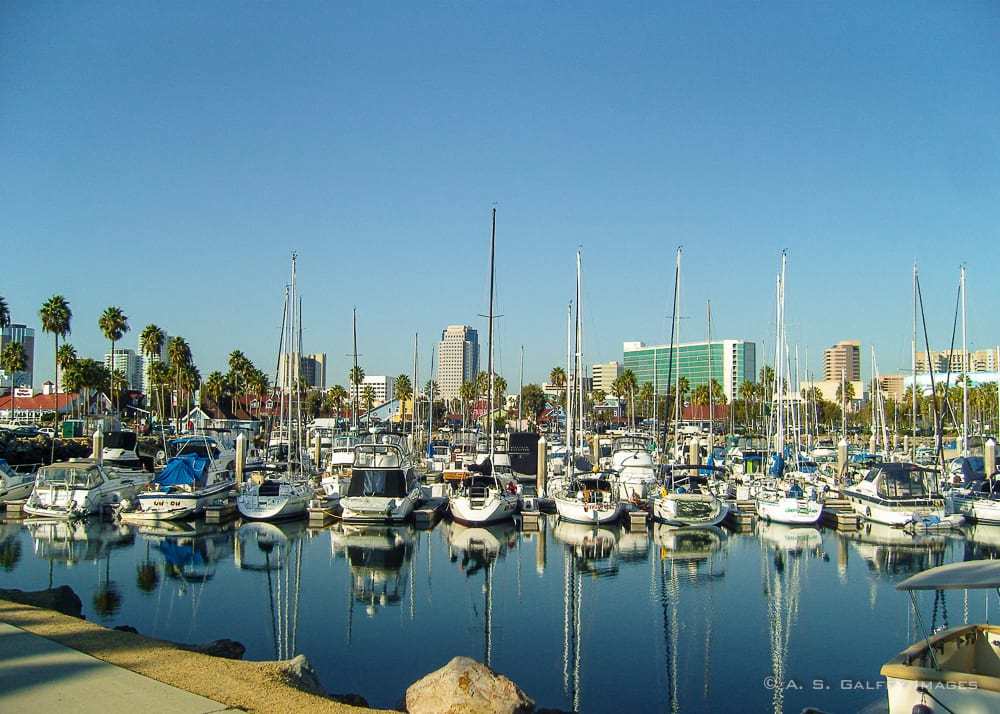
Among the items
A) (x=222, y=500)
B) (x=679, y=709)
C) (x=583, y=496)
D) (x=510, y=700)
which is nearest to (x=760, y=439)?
(x=583, y=496)

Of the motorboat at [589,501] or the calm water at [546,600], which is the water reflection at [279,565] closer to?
the calm water at [546,600]

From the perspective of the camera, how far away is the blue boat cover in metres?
42.9

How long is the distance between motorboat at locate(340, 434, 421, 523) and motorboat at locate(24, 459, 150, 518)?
13.0m

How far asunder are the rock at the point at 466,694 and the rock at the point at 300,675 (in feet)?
5.90

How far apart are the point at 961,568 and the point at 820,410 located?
13176cm

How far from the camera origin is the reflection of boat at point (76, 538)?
1323 inches

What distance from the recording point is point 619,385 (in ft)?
451

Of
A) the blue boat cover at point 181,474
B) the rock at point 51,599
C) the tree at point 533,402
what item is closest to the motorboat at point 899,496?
the blue boat cover at point 181,474

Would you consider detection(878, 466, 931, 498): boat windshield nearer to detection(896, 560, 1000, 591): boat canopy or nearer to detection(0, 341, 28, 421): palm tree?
detection(896, 560, 1000, 591): boat canopy

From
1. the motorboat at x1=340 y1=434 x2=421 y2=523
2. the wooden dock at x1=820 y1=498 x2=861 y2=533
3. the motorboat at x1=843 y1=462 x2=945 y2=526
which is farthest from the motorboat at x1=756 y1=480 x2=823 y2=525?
the motorboat at x1=340 y1=434 x2=421 y2=523

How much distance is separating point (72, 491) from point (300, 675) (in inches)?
1279

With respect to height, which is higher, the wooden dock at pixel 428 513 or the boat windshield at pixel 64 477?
the boat windshield at pixel 64 477

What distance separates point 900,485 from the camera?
40.4m

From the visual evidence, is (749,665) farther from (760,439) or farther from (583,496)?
(760,439)
